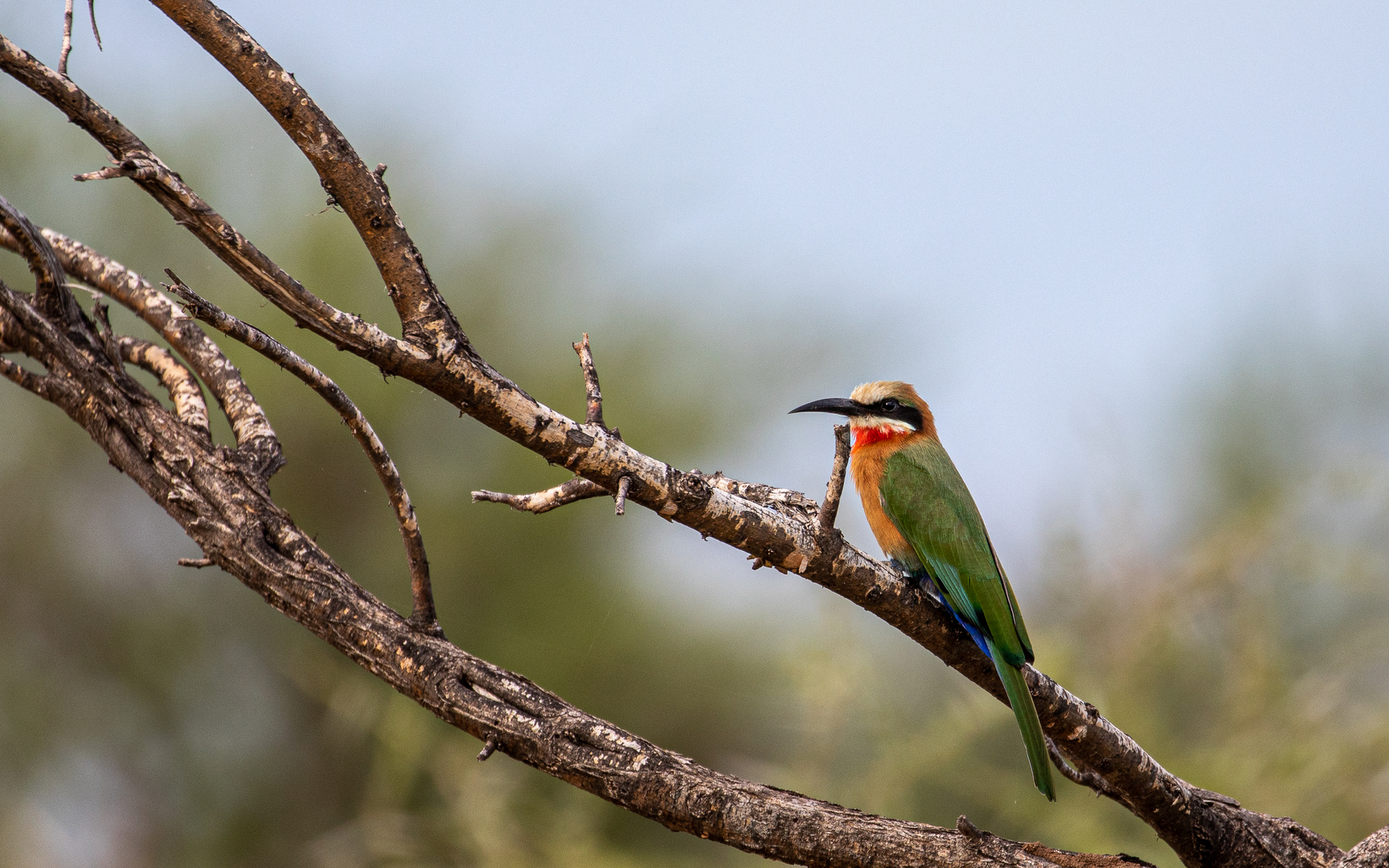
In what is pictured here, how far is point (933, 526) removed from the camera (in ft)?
9.15

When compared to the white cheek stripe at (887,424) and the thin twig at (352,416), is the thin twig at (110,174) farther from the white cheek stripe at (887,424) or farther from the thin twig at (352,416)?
the white cheek stripe at (887,424)

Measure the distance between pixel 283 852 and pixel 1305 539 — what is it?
19.0 ft

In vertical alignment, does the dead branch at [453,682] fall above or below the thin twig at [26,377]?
below

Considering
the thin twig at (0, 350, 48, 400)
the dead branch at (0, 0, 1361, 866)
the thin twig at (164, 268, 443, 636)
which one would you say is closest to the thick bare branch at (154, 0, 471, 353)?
the dead branch at (0, 0, 1361, 866)

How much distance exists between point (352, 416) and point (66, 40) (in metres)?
0.81

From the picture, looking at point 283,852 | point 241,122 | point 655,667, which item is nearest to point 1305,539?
point 655,667

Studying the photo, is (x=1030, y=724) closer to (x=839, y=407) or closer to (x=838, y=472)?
(x=838, y=472)

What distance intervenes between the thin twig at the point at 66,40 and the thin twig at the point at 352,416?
523 millimetres

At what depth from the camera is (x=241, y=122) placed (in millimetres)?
6785

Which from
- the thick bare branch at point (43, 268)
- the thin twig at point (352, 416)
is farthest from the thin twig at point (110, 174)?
the thick bare branch at point (43, 268)

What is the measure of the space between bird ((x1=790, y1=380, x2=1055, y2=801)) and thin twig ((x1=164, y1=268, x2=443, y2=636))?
1059mm

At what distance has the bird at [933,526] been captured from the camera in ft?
7.38

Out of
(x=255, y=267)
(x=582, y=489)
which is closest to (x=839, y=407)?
(x=582, y=489)

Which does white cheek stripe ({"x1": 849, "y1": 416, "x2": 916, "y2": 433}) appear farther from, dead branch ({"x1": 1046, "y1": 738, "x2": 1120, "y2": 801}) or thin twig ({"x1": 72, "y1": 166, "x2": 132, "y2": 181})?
thin twig ({"x1": 72, "y1": 166, "x2": 132, "y2": 181})
